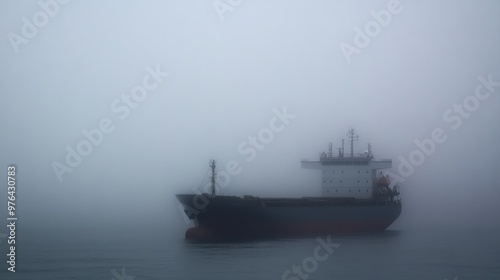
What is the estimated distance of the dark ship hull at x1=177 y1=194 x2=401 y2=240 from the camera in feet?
126

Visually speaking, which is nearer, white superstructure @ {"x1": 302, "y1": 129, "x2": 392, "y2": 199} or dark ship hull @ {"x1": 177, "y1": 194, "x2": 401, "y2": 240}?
dark ship hull @ {"x1": 177, "y1": 194, "x2": 401, "y2": 240}

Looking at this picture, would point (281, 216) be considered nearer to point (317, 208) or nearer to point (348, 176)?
point (317, 208)

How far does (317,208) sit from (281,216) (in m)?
3.29

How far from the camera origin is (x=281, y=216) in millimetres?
41969

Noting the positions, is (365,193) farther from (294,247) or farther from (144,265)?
(144,265)

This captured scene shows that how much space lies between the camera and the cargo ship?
38562mm

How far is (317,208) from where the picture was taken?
4356 centimetres

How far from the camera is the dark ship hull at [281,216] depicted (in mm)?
38312

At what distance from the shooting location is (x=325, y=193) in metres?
50.4

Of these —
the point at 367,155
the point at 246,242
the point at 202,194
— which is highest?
the point at 367,155

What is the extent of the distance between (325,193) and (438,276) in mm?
26670

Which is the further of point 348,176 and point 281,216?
point 348,176

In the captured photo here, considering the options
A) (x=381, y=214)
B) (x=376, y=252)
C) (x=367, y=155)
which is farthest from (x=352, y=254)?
(x=367, y=155)

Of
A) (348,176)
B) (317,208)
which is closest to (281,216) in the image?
(317,208)
